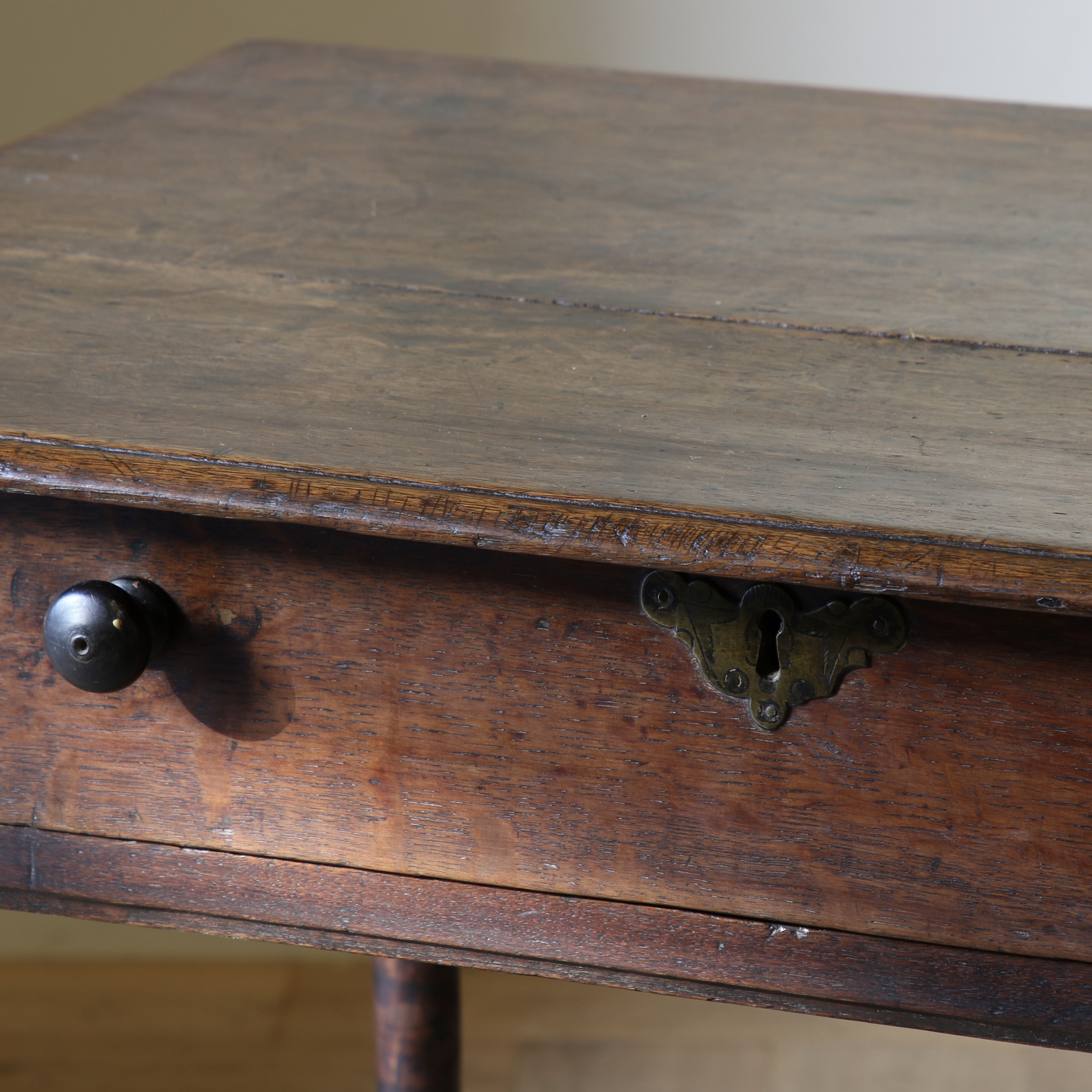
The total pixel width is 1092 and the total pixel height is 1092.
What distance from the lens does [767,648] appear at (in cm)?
49

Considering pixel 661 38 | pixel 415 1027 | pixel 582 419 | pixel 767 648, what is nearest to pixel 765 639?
pixel 767 648

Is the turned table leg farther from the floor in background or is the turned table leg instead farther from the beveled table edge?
the beveled table edge

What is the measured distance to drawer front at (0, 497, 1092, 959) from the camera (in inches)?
19.0

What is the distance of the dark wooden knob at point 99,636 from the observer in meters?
0.49

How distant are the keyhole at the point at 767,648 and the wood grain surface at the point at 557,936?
0.10m

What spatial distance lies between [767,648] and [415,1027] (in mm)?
583

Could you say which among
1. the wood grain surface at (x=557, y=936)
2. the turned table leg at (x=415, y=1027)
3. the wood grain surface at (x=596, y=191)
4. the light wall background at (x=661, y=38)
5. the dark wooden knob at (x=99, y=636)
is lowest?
the wood grain surface at (x=557, y=936)

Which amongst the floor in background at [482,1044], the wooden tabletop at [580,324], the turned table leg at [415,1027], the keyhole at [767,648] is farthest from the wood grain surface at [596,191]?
the floor in background at [482,1044]

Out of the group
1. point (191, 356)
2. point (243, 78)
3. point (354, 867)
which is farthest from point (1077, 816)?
point (243, 78)

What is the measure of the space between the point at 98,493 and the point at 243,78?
66 centimetres

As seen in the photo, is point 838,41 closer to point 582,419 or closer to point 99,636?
point 582,419

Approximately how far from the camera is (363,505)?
447 millimetres

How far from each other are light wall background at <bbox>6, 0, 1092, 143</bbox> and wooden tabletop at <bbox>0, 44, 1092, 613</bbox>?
606 mm

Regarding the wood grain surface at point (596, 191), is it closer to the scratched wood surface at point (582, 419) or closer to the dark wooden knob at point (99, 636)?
the scratched wood surface at point (582, 419)
